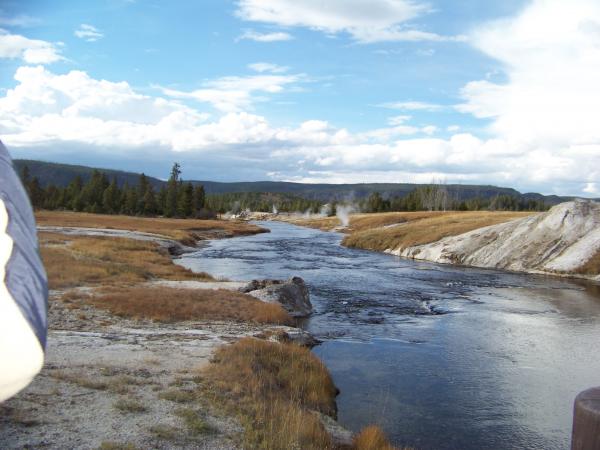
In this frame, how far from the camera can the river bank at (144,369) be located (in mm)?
8117

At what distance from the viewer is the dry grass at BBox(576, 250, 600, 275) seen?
42938 mm

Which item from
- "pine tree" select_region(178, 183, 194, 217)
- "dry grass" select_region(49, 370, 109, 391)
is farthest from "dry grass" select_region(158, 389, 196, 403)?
"pine tree" select_region(178, 183, 194, 217)

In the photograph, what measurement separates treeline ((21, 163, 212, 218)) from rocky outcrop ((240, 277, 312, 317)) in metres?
94.8

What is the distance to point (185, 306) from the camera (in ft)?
69.1

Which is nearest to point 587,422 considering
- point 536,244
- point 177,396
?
point 177,396

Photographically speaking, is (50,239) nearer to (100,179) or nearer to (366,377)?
(366,377)

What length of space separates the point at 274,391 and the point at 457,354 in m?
8.84

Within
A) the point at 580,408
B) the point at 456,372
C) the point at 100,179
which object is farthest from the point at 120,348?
the point at 100,179

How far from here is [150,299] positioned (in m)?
21.5

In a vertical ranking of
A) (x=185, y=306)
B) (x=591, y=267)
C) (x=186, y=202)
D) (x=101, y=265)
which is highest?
(x=186, y=202)

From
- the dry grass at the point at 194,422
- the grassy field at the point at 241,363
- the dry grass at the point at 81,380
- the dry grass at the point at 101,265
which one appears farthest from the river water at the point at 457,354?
the dry grass at the point at 81,380

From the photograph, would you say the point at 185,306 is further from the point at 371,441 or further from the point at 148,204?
the point at 148,204

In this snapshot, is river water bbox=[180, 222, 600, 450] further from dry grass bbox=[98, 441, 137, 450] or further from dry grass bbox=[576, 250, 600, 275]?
dry grass bbox=[576, 250, 600, 275]

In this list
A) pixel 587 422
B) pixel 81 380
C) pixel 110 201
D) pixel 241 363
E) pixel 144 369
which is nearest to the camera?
pixel 587 422
